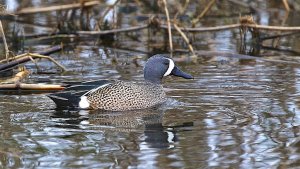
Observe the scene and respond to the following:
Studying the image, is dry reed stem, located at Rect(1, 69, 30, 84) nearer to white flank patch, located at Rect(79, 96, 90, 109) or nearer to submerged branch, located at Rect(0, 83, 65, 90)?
submerged branch, located at Rect(0, 83, 65, 90)

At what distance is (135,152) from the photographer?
5914 millimetres

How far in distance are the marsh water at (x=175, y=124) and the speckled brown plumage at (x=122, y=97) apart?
3.9 inches

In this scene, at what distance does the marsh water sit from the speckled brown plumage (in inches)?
3.9

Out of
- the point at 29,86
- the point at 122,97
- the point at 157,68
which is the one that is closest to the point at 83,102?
the point at 122,97

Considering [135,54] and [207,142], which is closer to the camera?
[207,142]

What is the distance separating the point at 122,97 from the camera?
306 inches

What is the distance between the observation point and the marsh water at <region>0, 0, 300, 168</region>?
5.73 meters

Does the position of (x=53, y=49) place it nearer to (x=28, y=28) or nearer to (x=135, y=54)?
(x=135, y=54)

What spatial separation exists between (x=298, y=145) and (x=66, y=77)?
3.87m

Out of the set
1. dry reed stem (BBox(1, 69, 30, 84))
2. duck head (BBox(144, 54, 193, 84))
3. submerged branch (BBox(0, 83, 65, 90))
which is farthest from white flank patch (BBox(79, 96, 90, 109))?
dry reed stem (BBox(1, 69, 30, 84))

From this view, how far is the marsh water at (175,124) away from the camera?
5730mm

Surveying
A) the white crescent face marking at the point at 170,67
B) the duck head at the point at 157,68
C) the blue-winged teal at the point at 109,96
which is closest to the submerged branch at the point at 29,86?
the blue-winged teal at the point at 109,96

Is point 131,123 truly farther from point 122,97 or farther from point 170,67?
point 170,67

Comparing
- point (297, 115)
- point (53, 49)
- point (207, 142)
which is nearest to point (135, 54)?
point (53, 49)
